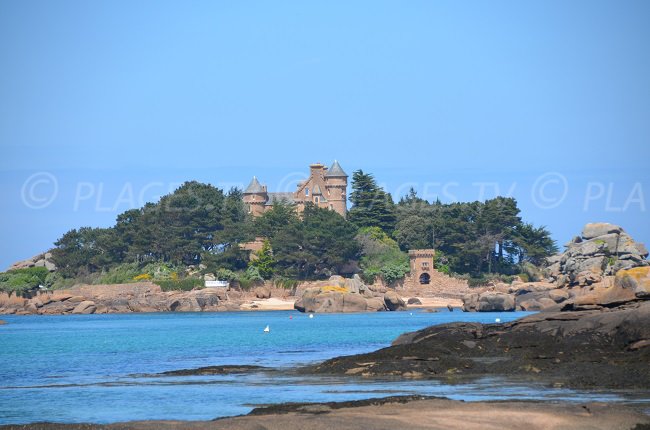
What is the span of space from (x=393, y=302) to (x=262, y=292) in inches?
588

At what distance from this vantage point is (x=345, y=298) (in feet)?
309

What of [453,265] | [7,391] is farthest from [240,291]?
[7,391]

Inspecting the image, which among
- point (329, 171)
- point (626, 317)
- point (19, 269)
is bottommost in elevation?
point (626, 317)

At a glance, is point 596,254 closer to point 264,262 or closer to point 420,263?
point 420,263

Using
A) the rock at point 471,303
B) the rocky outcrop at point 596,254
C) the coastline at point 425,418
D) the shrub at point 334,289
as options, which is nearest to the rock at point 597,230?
the rocky outcrop at point 596,254

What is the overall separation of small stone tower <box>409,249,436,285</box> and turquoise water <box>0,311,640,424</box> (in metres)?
38.4

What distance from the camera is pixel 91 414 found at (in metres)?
24.9

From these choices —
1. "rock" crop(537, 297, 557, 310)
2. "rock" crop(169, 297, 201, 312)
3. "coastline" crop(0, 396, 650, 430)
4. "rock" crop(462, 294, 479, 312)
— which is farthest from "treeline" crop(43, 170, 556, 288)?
"coastline" crop(0, 396, 650, 430)

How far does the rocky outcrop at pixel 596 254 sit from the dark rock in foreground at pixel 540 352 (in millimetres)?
49920

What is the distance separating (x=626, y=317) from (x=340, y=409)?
11.9 m

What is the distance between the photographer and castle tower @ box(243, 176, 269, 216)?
125938 millimetres

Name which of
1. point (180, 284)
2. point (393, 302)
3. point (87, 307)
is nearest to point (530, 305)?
point (393, 302)

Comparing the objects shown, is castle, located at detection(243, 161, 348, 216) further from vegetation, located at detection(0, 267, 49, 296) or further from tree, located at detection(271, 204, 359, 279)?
vegetation, located at detection(0, 267, 49, 296)

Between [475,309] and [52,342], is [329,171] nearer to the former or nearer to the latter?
[475,309]
